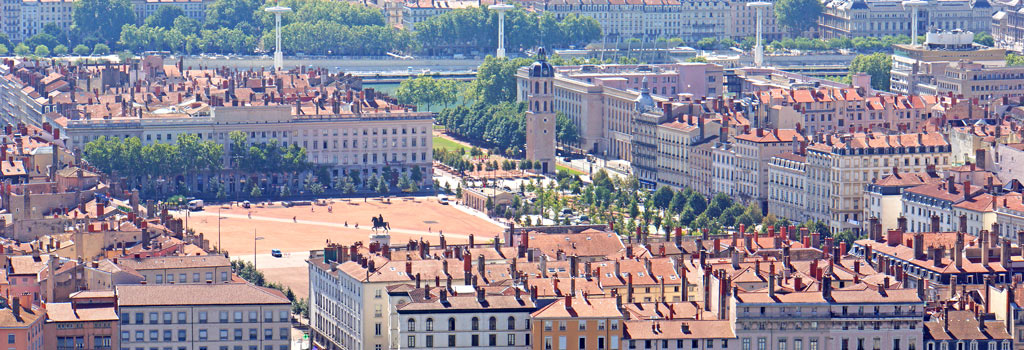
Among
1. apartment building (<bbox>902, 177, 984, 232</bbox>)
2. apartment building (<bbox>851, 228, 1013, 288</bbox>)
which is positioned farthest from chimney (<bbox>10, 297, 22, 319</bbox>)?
apartment building (<bbox>902, 177, 984, 232</bbox>)

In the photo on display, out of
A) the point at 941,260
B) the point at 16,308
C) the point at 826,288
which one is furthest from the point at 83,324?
the point at 941,260

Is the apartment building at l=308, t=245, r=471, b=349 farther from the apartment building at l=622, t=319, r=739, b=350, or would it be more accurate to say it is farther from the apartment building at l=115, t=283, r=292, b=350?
the apartment building at l=622, t=319, r=739, b=350

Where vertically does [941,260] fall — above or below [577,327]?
above

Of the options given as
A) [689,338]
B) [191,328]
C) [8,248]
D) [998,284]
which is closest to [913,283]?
[998,284]

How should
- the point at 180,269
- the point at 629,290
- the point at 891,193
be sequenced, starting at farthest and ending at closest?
the point at 891,193 → the point at 180,269 → the point at 629,290

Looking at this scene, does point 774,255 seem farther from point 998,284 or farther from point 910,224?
point 910,224

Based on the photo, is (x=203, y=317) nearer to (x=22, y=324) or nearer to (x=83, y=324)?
(x=83, y=324)
